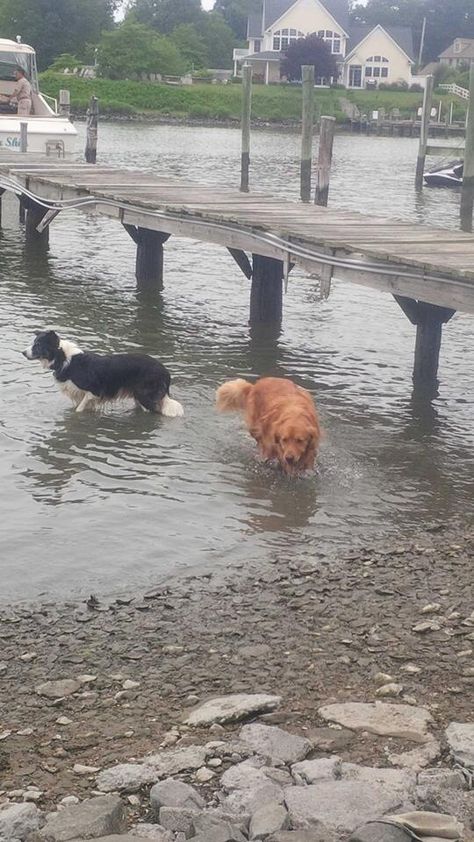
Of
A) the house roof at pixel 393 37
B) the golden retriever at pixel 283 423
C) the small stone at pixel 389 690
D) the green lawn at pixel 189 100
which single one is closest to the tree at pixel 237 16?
the house roof at pixel 393 37

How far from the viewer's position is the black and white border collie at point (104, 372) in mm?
10172

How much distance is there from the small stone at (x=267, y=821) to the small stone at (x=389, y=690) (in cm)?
132

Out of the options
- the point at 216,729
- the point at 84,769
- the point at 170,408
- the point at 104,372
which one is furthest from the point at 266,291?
the point at 84,769

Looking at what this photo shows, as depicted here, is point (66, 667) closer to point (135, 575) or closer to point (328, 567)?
point (135, 575)

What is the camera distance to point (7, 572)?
23.6ft

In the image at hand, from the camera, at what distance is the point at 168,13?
393 feet

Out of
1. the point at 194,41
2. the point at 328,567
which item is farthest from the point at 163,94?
the point at 328,567

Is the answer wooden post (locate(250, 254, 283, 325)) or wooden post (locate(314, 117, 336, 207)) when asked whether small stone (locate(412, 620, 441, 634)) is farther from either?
wooden post (locate(314, 117, 336, 207))

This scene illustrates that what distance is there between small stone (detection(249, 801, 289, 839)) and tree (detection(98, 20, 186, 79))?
86.6 meters

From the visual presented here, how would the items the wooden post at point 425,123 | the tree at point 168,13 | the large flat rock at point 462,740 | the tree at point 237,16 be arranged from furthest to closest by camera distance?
the tree at point 237,16
the tree at point 168,13
the wooden post at point 425,123
the large flat rock at point 462,740

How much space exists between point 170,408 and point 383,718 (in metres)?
5.47

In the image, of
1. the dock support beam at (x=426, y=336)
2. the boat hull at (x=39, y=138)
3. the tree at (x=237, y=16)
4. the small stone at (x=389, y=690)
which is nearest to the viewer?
the small stone at (x=389, y=690)

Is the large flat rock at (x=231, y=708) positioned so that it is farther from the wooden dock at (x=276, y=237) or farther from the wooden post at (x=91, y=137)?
the wooden post at (x=91, y=137)

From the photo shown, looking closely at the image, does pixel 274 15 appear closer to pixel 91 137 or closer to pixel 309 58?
pixel 309 58
